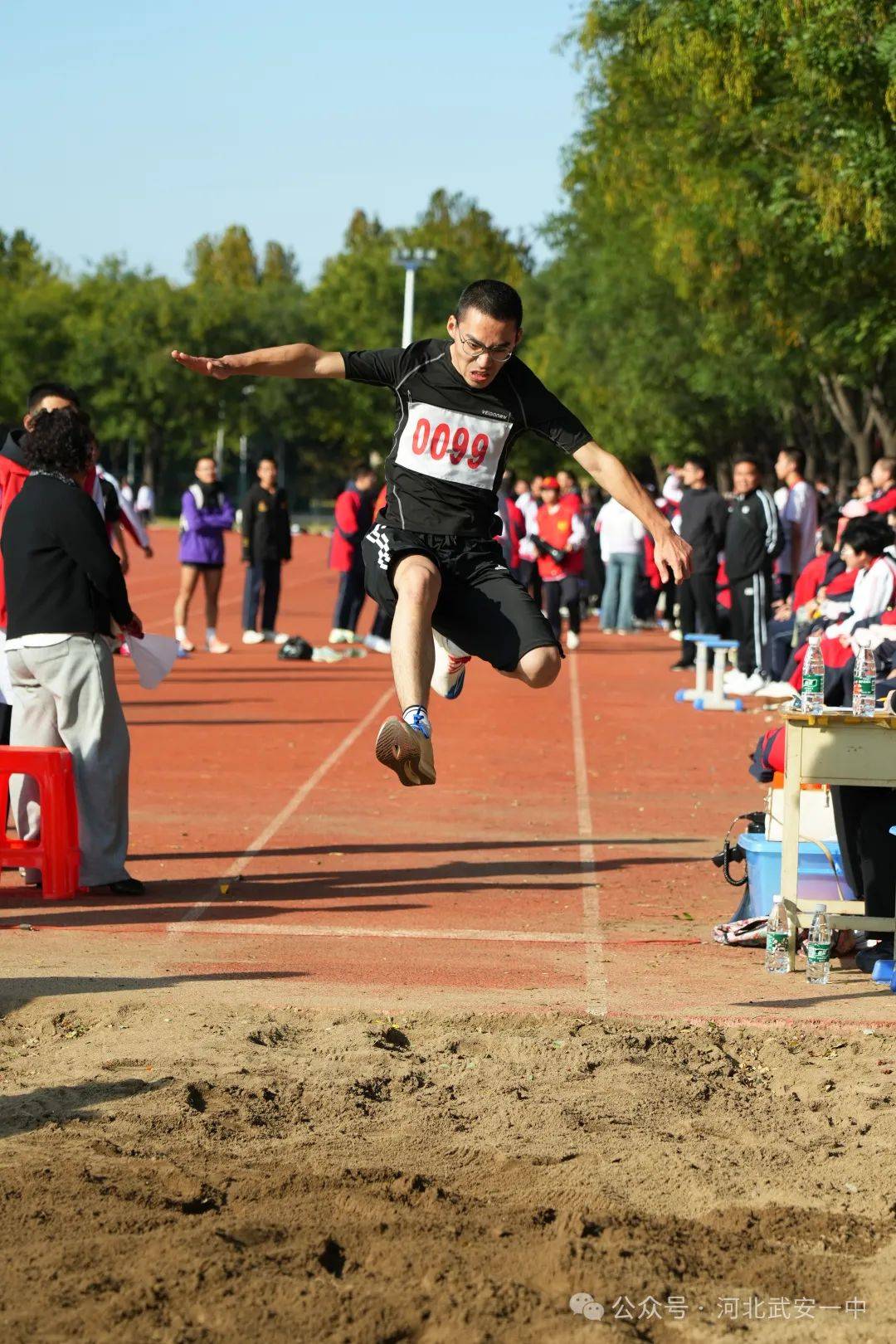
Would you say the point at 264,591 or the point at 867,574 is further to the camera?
the point at 264,591

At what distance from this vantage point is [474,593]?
6.49 meters

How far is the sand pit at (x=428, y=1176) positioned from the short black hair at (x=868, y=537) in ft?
14.9

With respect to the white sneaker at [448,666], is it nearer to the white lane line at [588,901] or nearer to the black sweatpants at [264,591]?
the white lane line at [588,901]

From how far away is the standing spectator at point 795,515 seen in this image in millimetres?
16469

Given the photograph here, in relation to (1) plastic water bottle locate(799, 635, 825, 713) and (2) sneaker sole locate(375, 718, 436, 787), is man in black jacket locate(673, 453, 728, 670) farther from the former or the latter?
(2) sneaker sole locate(375, 718, 436, 787)

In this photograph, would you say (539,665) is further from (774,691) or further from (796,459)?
(796,459)

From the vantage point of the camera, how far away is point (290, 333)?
102750 millimetres

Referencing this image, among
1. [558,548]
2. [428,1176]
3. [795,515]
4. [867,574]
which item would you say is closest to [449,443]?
[428,1176]

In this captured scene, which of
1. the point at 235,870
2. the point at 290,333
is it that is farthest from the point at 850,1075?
the point at 290,333

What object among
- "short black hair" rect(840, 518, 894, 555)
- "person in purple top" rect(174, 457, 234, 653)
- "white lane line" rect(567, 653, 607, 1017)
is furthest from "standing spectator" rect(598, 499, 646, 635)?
"short black hair" rect(840, 518, 894, 555)

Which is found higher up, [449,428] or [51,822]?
[449,428]

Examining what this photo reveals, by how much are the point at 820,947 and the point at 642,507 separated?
191cm

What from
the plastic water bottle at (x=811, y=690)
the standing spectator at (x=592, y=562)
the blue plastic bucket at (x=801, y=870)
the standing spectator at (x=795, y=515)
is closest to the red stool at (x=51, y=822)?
the blue plastic bucket at (x=801, y=870)

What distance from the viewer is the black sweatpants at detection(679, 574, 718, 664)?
59.2 feet
